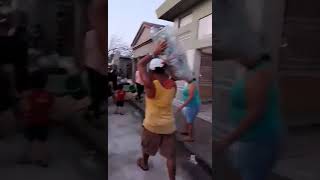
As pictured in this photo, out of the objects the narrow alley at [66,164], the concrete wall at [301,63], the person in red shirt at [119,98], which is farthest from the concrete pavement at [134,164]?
the person in red shirt at [119,98]

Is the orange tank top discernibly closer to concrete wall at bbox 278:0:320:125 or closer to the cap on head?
the cap on head

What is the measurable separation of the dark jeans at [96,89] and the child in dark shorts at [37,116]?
0.60 ft

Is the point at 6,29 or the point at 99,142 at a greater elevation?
the point at 6,29

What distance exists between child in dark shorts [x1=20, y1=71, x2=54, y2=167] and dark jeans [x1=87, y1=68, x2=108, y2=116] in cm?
18

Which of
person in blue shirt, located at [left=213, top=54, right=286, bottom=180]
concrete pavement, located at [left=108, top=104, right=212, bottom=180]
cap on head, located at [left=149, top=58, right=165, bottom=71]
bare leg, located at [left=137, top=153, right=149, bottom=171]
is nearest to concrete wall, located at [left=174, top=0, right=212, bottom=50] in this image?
concrete pavement, located at [left=108, top=104, right=212, bottom=180]

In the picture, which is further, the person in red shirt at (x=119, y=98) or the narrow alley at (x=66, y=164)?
the person in red shirt at (x=119, y=98)

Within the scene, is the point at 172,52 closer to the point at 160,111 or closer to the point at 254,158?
the point at 160,111

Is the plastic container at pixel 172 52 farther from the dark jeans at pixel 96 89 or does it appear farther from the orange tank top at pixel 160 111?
the dark jeans at pixel 96 89

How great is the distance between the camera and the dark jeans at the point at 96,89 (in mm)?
1794

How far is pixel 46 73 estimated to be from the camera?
1.75 m

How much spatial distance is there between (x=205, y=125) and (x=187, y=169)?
4412mm

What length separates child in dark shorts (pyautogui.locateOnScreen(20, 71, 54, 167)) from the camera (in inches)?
68.4

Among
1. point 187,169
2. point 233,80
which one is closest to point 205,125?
point 187,169

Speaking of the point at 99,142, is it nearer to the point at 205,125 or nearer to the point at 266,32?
the point at 266,32
